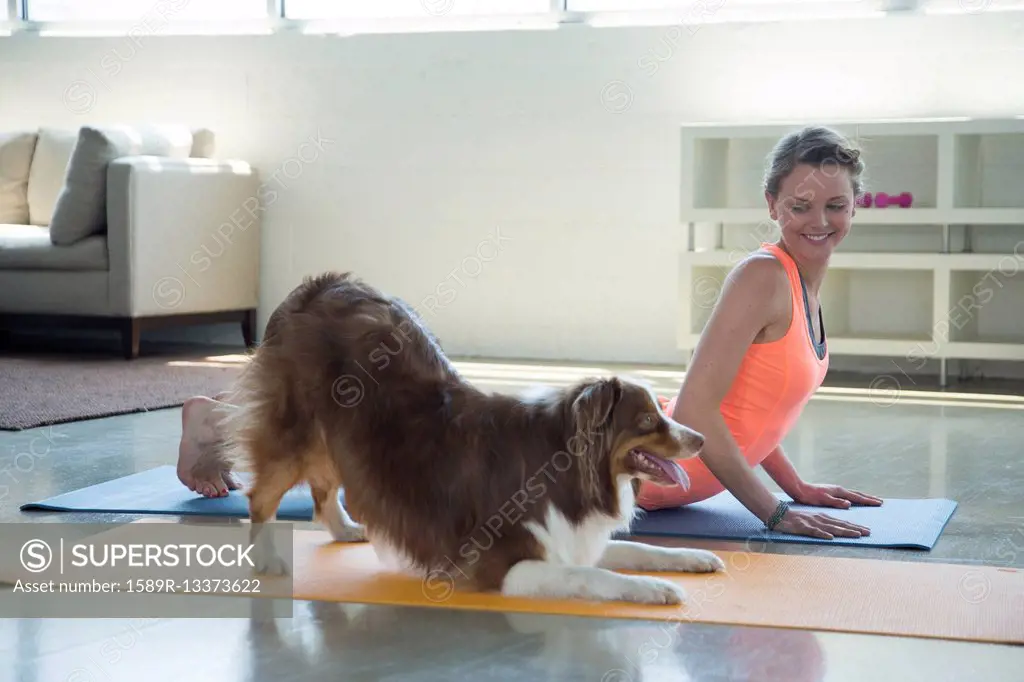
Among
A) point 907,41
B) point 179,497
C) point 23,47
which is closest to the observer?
point 179,497

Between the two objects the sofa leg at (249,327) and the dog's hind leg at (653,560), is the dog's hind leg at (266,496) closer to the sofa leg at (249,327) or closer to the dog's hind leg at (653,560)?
the dog's hind leg at (653,560)

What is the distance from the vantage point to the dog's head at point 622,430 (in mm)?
2480

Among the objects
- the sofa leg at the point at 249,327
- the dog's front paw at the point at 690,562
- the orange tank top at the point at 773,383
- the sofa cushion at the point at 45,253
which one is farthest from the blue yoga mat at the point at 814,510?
the sofa leg at the point at 249,327

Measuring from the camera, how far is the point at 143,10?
25.8 ft

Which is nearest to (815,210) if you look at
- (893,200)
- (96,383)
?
(893,200)

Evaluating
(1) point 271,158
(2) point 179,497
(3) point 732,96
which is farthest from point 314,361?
(1) point 271,158

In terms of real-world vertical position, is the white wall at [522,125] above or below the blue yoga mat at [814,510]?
above

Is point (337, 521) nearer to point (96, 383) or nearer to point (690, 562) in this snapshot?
point (690, 562)

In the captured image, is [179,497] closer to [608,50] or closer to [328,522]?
[328,522]

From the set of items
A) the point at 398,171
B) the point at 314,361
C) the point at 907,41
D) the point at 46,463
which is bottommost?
the point at 46,463

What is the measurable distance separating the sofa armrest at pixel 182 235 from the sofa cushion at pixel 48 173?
91 cm

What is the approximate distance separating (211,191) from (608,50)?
2190 millimetres

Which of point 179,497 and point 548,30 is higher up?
point 548,30

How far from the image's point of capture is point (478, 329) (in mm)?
7090
